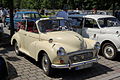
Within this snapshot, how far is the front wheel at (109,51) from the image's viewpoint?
6.73m

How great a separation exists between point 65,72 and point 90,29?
11.0 feet

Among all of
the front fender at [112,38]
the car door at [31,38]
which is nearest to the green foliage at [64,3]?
the front fender at [112,38]

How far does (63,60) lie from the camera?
473 centimetres

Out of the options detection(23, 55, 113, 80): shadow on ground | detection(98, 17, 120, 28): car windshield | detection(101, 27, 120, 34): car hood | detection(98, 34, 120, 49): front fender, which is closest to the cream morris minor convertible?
detection(23, 55, 113, 80): shadow on ground

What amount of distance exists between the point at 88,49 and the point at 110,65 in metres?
1.57

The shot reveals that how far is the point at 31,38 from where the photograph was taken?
240 inches

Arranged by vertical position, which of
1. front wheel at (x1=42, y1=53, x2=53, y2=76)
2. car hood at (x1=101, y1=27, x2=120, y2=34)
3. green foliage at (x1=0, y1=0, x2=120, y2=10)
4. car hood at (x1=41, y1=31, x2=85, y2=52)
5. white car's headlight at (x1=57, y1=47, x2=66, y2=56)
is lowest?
front wheel at (x1=42, y1=53, x2=53, y2=76)

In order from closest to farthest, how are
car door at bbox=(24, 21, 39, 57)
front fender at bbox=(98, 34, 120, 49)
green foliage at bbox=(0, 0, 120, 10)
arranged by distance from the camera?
car door at bbox=(24, 21, 39, 57) → front fender at bbox=(98, 34, 120, 49) → green foliage at bbox=(0, 0, 120, 10)

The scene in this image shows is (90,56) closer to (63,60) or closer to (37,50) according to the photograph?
(63,60)

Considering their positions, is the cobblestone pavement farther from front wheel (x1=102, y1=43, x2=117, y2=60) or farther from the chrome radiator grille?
the chrome radiator grille

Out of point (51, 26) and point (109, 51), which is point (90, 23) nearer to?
point (109, 51)

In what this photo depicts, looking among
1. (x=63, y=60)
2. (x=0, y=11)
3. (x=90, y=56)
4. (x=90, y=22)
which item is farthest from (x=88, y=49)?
(x=0, y=11)

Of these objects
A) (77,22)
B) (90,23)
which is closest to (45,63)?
(90,23)

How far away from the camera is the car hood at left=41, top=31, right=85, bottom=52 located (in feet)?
16.6
